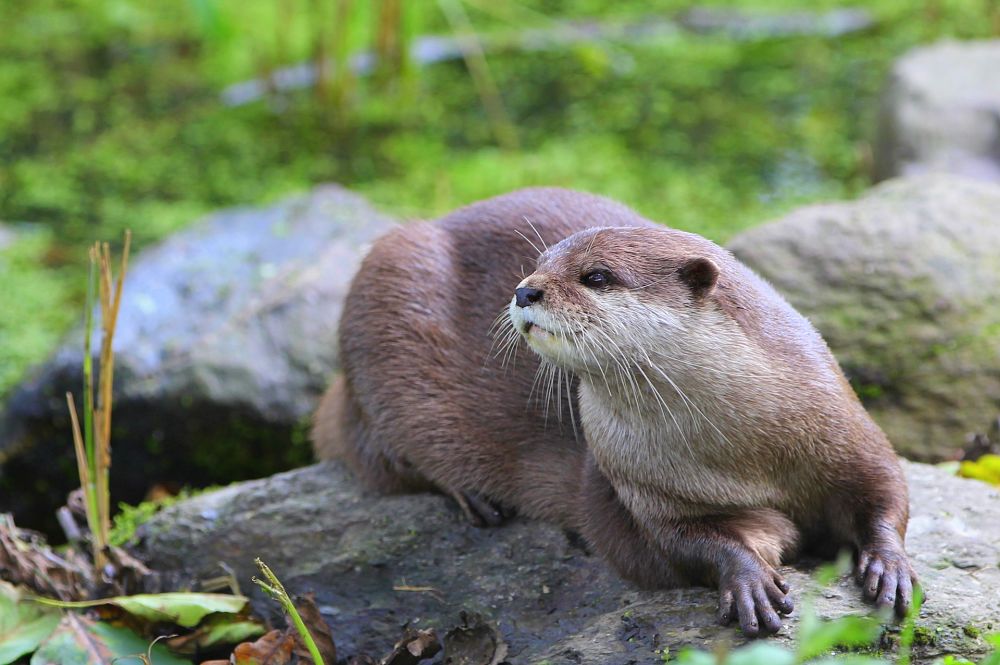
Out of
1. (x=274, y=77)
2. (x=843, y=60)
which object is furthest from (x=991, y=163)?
(x=274, y=77)

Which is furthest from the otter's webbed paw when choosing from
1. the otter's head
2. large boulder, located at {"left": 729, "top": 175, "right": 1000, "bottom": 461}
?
large boulder, located at {"left": 729, "top": 175, "right": 1000, "bottom": 461}

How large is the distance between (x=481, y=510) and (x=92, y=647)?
95 centimetres

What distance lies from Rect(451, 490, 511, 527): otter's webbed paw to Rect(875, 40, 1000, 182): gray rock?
2.69 meters

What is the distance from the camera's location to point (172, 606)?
9.61 feet

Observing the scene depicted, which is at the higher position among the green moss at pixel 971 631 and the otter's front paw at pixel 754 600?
the otter's front paw at pixel 754 600

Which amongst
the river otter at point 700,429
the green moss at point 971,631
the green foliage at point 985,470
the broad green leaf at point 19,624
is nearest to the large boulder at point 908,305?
the green foliage at point 985,470

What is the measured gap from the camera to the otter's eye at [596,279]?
7.74 ft

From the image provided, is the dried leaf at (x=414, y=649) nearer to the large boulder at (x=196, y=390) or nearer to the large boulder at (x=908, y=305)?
the large boulder at (x=196, y=390)

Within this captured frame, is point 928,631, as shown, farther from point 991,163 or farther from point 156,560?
point 991,163

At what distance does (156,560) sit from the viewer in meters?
3.27

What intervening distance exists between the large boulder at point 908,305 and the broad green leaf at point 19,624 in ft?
7.14

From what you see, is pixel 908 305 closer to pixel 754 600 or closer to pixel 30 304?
pixel 754 600

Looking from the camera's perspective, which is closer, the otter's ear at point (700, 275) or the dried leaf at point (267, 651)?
the otter's ear at point (700, 275)

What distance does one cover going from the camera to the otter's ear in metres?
2.29
